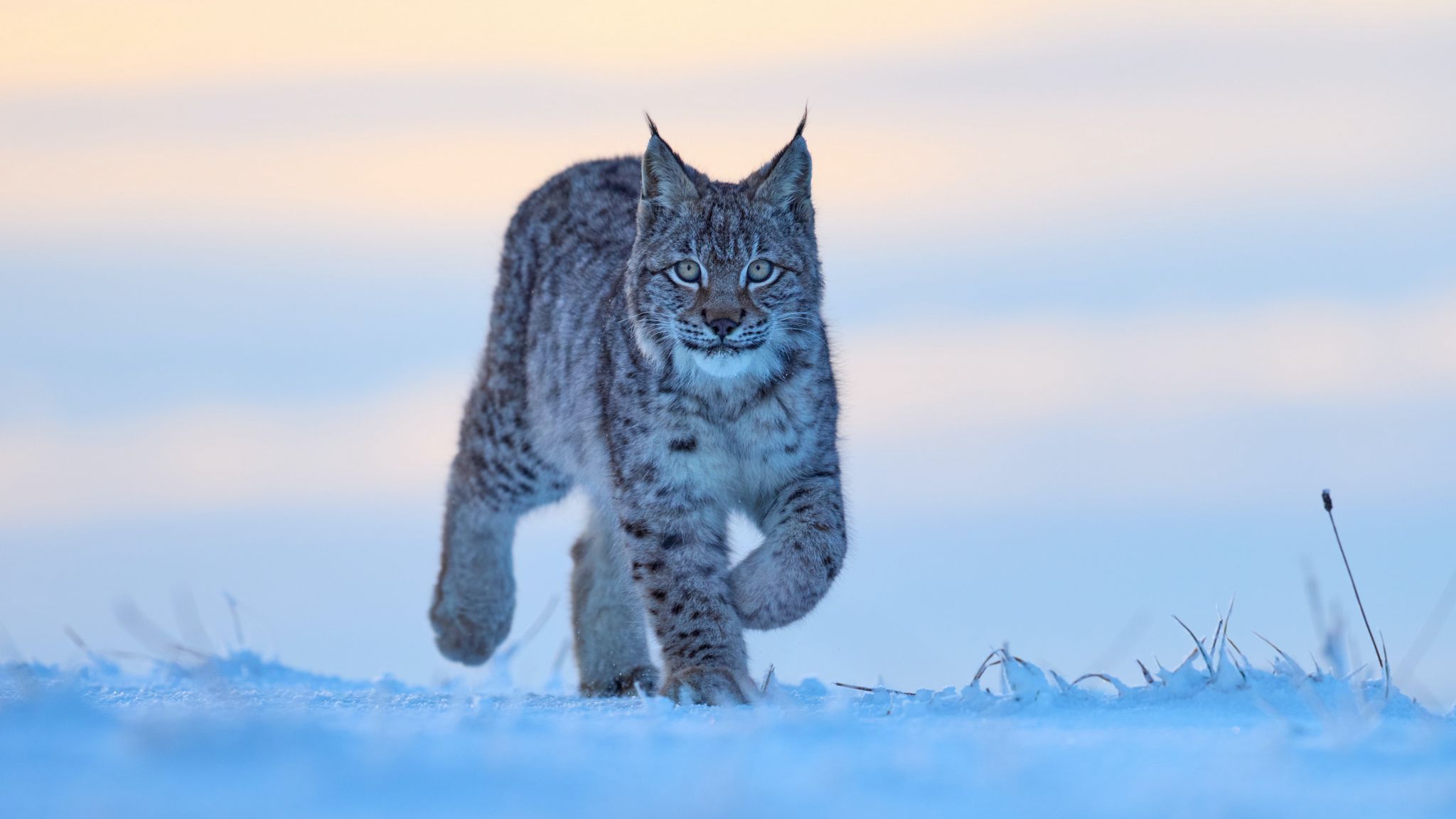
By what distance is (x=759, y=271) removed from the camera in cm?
526

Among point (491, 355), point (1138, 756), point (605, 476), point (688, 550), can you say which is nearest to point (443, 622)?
point (491, 355)

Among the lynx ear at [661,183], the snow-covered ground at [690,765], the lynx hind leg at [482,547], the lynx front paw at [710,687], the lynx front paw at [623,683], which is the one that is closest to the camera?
the snow-covered ground at [690,765]

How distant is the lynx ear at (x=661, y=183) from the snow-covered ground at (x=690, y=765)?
2.48 meters

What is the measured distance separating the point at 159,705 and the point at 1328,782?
2.56 meters

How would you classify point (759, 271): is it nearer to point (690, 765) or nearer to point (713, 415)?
point (713, 415)

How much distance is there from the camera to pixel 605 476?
5.89m

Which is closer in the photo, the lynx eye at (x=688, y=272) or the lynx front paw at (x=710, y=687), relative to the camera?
the lynx front paw at (x=710, y=687)

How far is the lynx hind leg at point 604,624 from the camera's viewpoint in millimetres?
6480

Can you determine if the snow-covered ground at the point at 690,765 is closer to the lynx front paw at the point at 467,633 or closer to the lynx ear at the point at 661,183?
the lynx ear at the point at 661,183

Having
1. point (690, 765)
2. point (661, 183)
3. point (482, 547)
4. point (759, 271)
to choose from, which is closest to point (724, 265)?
point (759, 271)

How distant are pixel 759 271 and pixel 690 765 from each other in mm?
2784

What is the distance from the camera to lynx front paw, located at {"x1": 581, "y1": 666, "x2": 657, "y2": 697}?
632 centimetres

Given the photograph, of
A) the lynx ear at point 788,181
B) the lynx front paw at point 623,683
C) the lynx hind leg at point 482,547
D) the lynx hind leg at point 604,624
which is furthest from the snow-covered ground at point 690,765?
the lynx hind leg at point 482,547

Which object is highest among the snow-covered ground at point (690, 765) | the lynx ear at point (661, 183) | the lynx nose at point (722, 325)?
the lynx ear at point (661, 183)
